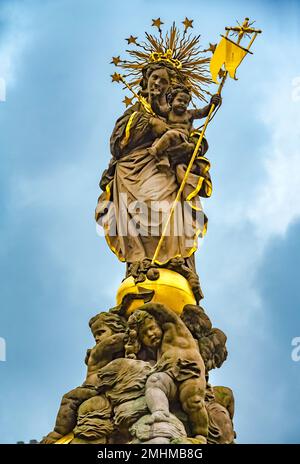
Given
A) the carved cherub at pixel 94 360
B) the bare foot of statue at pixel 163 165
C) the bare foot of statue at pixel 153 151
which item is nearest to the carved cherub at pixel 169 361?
the carved cherub at pixel 94 360

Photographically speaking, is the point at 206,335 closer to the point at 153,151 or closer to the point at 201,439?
the point at 201,439

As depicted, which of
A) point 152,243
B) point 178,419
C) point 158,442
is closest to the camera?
point 158,442

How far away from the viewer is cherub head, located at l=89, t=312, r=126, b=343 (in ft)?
50.1

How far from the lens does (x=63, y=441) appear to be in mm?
14023

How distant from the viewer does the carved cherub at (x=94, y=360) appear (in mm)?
14297

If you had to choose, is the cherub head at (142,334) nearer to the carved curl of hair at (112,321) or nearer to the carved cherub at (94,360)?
the carved cherub at (94,360)

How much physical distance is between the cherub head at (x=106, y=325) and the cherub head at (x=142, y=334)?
1.73 feet

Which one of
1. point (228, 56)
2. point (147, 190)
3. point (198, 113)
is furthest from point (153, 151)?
point (228, 56)

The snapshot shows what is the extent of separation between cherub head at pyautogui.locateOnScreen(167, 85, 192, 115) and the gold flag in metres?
0.72

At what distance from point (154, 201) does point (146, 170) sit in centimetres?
83

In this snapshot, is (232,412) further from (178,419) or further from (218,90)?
(218,90)

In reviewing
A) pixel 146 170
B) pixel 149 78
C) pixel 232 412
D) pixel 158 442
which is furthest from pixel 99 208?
pixel 158 442

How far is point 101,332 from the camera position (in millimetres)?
15375

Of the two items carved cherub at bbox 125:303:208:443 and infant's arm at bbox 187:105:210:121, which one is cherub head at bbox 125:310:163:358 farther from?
infant's arm at bbox 187:105:210:121
